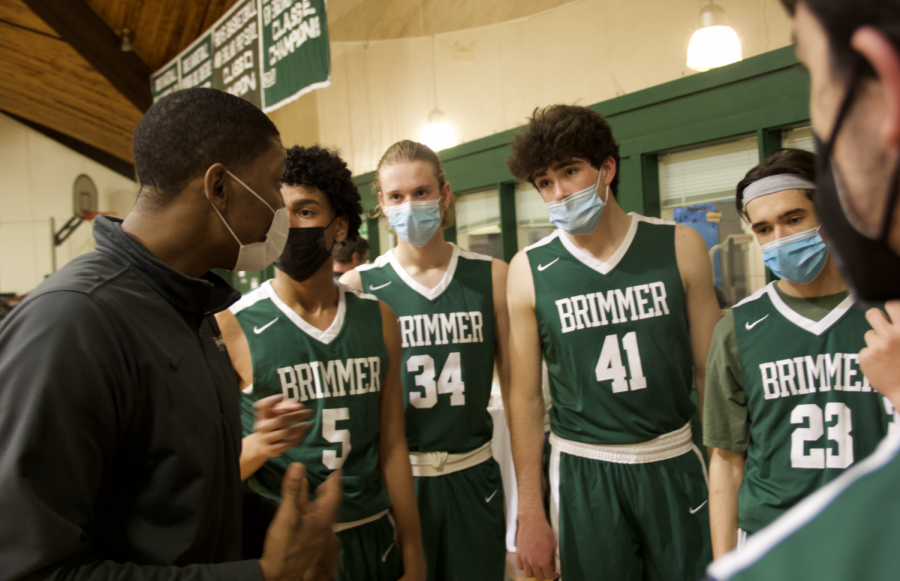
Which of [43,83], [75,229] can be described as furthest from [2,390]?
[75,229]

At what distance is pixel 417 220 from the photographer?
2.68 meters

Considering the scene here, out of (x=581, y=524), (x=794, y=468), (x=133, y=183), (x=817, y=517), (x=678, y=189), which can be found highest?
(x=133, y=183)

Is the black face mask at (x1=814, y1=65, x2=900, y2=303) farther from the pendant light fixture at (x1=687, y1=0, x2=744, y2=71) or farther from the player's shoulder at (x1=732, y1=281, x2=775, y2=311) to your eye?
the pendant light fixture at (x1=687, y1=0, x2=744, y2=71)

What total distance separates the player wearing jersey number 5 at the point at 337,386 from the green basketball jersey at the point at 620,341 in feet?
2.19

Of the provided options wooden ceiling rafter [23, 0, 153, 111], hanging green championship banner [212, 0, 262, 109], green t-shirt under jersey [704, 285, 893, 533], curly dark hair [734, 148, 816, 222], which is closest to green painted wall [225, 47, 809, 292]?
curly dark hair [734, 148, 816, 222]

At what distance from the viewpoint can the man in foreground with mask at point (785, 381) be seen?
68.2 inches

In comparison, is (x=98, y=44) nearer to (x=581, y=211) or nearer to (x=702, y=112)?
(x=702, y=112)

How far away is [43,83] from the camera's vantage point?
401 inches

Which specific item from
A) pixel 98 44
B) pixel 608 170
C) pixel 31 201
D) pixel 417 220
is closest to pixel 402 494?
pixel 417 220

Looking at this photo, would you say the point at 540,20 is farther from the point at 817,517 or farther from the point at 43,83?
Result: the point at 43,83

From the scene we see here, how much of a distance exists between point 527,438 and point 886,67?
1.96 metres

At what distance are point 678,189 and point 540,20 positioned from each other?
209 cm

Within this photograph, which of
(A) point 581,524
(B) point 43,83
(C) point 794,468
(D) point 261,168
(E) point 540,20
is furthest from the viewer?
(B) point 43,83

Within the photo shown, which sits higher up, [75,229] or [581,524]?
[75,229]
